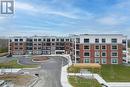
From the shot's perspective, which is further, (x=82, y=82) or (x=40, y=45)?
(x=40, y=45)

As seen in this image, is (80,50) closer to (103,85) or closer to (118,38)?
(118,38)

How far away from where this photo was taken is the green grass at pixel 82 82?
134ft

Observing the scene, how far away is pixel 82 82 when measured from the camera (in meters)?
43.6

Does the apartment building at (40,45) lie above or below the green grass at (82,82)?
above

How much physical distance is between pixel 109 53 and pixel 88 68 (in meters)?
16.3

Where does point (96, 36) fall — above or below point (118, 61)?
above

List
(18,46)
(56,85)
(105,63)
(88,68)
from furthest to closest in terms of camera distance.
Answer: (18,46) → (105,63) → (88,68) → (56,85)

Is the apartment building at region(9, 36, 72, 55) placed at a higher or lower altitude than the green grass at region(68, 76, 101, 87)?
higher

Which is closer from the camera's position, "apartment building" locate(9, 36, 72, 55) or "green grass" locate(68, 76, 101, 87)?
"green grass" locate(68, 76, 101, 87)

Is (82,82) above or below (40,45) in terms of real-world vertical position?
below

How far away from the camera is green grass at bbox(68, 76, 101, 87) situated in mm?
40747

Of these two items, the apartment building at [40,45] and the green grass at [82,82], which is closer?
the green grass at [82,82]

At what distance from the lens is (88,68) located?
2276 inches

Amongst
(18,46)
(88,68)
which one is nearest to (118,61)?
(88,68)
